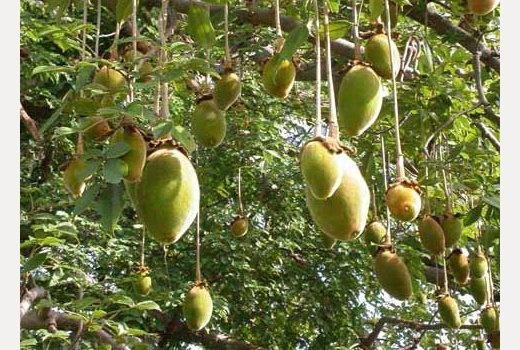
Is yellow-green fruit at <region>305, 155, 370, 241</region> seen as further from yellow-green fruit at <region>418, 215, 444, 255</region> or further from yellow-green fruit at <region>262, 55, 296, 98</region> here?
yellow-green fruit at <region>418, 215, 444, 255</region>

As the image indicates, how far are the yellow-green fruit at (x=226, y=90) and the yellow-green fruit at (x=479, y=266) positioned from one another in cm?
101

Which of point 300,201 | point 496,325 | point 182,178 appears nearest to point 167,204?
point 182,178

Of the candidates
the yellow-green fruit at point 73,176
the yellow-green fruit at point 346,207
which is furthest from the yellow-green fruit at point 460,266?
the yellow-green fruit at point 346,207

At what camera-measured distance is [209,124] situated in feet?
3.80

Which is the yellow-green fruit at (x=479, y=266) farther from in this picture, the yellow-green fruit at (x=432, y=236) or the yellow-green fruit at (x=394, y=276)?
the yellow-green fruit at (x=394, y=276)

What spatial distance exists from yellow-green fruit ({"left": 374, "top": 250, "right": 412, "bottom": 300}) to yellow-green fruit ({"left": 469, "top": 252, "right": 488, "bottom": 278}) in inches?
25.5

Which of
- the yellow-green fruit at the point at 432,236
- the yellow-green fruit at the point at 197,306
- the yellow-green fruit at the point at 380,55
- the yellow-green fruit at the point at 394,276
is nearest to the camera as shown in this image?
the yellow-green fruit at the point at 380,55

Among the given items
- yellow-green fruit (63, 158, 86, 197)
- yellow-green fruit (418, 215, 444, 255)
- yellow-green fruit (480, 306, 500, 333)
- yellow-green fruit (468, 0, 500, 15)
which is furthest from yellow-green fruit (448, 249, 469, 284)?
yellow-green fruit (63, 158, 86, 197)

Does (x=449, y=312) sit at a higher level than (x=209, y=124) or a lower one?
lower

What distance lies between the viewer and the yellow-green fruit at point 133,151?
0.85 m

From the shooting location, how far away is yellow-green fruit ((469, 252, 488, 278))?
194 centimetres

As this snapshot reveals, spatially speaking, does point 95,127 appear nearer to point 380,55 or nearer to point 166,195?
point 166,195

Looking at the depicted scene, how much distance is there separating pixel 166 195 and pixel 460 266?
50.0 inches

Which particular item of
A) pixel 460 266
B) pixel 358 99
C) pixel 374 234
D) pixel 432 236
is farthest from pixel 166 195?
pixel 460 266
